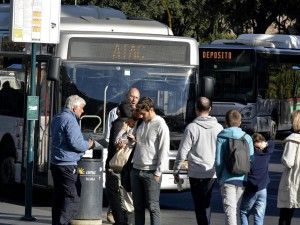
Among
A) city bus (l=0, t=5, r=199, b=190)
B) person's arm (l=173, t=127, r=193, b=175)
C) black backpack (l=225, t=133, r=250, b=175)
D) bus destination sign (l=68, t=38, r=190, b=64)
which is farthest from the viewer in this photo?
bus destination sign (l=68, t=38, r=190, b=64)

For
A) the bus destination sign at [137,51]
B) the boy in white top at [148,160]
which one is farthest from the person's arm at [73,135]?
the bus destination sign at [137,51]

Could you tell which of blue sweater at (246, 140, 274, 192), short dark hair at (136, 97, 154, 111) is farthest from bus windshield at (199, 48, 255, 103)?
short dark hair at (136, 97, 154, 111)

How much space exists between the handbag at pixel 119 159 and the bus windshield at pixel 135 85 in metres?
3.08

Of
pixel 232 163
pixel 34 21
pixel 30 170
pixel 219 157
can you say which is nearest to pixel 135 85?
pixel 34 21

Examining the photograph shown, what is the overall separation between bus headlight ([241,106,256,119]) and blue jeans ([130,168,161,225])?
2250cm

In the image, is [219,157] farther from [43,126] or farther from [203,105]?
[43,126]

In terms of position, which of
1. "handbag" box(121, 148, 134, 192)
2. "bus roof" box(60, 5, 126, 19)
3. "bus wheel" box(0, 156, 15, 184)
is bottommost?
"bus wheel" box(0, 156, 15, 184)

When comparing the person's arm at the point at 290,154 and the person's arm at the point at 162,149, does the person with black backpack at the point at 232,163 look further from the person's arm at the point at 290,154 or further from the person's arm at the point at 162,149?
the person's arm at the point at 290,154

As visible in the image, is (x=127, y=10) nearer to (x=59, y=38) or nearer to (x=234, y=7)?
(x=234, y=7)

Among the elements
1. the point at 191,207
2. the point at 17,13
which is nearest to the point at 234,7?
the point at 191,207

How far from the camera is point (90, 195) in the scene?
14.9 m

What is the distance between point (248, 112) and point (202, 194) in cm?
2254

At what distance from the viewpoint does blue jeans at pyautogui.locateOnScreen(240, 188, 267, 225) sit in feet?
41.3

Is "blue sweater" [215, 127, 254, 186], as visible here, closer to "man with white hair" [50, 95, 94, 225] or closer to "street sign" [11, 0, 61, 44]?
"man with white hair" [50, 95, 94, 225]
